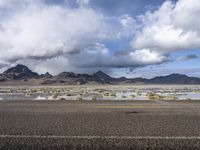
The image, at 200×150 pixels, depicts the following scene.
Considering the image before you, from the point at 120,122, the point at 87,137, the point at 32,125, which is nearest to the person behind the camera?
the point at 87,137

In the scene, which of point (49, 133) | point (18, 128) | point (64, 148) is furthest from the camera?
point (18, 128)

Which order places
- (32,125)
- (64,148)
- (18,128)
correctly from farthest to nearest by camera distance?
(32,125), (18,128), (64,148)

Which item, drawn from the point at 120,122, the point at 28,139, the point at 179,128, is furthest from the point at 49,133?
the point at 179,128

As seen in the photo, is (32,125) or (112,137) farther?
(32,125)

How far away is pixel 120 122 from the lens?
1165 cm

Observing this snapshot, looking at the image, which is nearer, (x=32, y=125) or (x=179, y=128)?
(x=179, y=128)

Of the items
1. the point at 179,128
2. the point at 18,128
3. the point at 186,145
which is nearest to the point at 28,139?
the point at 18,128

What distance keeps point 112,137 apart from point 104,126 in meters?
2.06

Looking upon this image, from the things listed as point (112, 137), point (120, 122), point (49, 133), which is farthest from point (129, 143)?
point (120, 122)

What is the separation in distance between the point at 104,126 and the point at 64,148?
357 cm

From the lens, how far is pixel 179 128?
10.1 metres

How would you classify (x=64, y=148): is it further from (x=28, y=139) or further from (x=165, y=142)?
(x=165, y=142)

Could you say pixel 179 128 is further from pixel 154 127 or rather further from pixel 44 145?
pixel 44 145

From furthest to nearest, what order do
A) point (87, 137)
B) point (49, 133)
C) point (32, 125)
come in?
point (32, 125)
point (49, 133)
point (87, 137)
